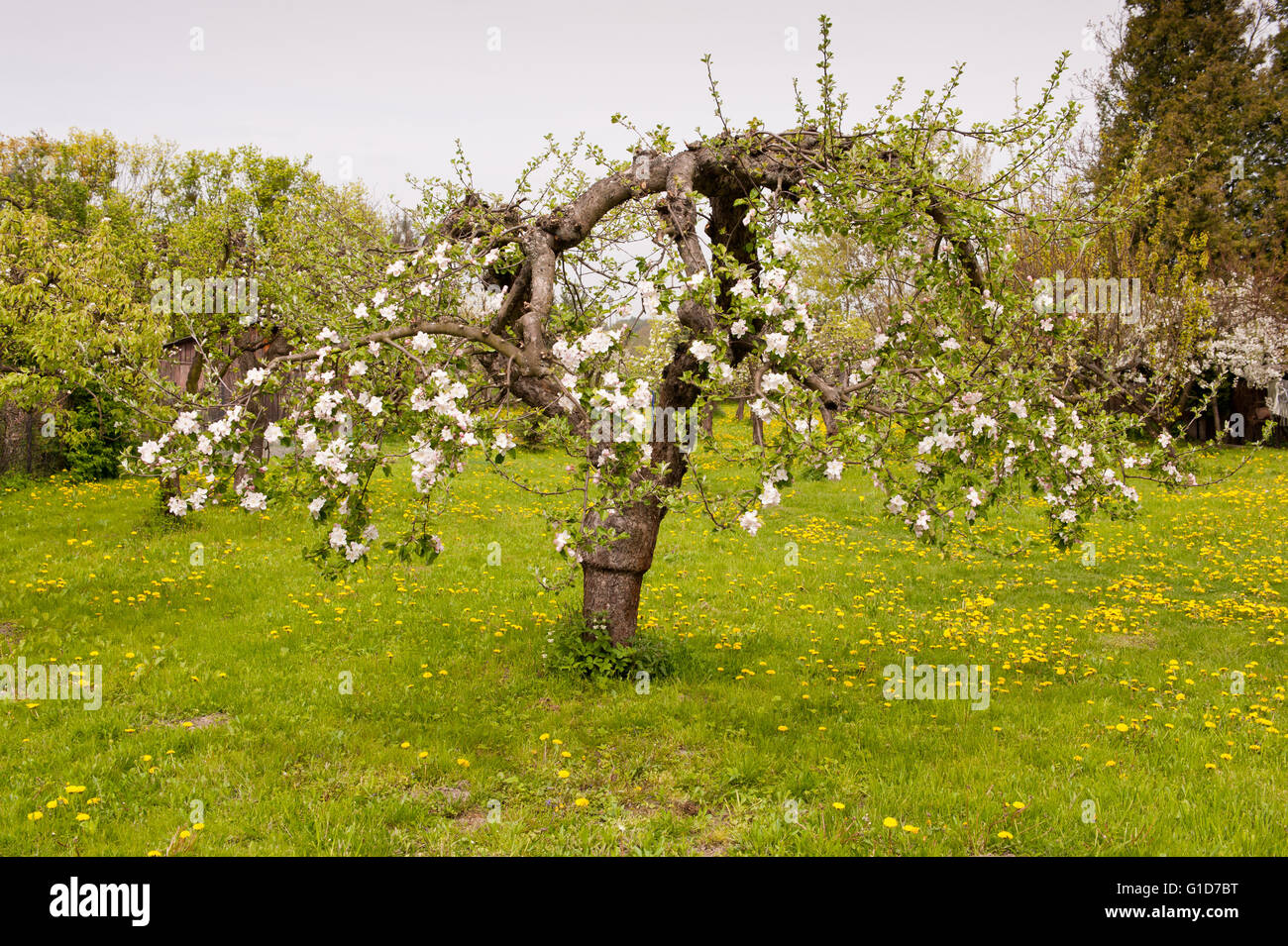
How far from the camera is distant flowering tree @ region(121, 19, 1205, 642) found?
541cm

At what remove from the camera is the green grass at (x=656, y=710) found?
5.46 metres

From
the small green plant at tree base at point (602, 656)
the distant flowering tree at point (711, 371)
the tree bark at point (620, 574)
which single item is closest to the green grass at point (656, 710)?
the small green plant at tree base at point (602, 656)

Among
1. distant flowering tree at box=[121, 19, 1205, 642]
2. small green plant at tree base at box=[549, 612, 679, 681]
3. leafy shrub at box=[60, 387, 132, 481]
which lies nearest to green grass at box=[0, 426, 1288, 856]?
small green plant at tree base at box=[549, 612, 679, 681]

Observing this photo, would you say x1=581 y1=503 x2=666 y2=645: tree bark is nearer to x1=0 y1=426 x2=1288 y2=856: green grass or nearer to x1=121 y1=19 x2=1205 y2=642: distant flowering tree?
x1=121 y1=19 x2=1205 y2=642: distant flowering tree

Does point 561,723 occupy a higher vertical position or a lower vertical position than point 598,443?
lower

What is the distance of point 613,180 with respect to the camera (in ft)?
25.2

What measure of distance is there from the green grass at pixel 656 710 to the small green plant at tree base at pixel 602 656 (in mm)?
159

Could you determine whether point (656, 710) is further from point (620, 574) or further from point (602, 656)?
Result: point (620, 574)
